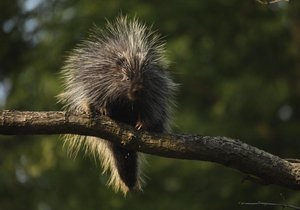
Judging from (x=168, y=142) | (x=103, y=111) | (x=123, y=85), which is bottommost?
(x=168, y=142)

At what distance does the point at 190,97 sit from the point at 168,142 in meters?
8.13

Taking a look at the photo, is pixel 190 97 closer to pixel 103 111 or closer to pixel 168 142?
pixel 103 111

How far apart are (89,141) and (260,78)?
260 inches

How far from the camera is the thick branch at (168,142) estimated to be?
513 centimetres

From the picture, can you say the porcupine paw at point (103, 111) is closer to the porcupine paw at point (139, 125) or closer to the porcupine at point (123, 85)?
the porcupine at point (123, 85)

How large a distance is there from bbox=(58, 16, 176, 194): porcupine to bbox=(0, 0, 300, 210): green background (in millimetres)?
4800

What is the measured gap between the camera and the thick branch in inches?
202

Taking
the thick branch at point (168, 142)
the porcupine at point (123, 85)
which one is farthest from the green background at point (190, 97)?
the thick branch at point (168, 142)

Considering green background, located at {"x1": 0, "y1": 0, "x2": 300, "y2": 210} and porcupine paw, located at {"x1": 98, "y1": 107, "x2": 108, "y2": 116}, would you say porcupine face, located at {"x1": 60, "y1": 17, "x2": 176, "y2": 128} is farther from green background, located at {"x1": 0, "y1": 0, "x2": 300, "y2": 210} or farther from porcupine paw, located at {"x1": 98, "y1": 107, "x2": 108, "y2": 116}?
green background, located at {"x1": 0, "y1": 0, "x2": 300, "y2": 210}

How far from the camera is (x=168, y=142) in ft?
17.5

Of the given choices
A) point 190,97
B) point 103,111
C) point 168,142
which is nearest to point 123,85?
point 103,111

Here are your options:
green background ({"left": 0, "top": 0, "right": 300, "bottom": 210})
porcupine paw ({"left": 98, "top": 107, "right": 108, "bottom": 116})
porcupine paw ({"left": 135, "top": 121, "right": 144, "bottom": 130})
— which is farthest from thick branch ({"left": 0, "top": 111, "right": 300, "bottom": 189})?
green background ({"left": 0, "top": 0, "right": 300, "bottom": 210})

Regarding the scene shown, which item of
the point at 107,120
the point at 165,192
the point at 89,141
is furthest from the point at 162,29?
the point at 107,120

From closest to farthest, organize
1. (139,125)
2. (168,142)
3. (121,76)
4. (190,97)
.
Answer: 1. (168,142)
2. (139,125)
3. (121,76)
4. (190,97)
